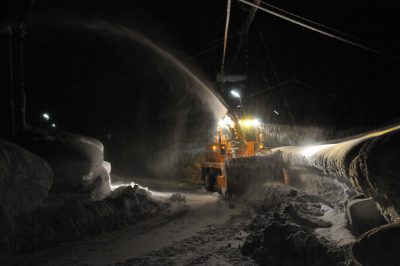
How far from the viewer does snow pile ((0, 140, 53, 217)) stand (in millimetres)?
8695

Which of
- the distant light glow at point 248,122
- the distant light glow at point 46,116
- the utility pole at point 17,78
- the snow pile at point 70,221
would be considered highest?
the distant light glow at point 46,116

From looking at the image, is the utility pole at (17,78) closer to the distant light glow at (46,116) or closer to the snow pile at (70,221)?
the snow pile at (70,221)

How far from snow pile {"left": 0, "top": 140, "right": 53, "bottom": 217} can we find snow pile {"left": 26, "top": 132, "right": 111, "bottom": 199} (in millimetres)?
1416

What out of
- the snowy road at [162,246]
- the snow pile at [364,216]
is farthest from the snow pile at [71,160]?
the snow pile at [364,216]

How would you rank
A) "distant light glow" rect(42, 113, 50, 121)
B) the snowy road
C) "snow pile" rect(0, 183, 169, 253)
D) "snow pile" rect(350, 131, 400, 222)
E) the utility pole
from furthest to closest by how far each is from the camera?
"distant light glow" rect(42, 113, 50, 121)
the utility pole
"snow pile" rect(0, 183, 169, 253)
the snowy road
"snow pile" rect(350, 131, 400, 222)

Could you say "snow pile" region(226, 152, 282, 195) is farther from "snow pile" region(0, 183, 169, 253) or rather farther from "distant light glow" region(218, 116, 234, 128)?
"snow pile" region(0, 183, 169, 253)

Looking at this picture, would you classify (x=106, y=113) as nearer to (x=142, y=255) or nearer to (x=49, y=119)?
(x=49, y=119)

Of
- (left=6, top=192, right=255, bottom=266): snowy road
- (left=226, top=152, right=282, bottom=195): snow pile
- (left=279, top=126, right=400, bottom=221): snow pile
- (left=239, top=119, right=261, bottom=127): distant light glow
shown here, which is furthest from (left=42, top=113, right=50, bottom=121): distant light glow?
(left=279, top=126, right=400, bottom=221): snow pile

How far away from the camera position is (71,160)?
12.6 m

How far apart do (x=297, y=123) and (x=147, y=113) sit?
24787mm

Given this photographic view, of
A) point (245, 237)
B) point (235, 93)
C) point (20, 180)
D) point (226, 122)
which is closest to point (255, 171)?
point (226, 122)

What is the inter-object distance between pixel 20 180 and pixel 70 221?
217cm

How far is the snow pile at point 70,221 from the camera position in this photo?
287 inches

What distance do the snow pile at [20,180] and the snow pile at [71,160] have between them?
1.42 m
